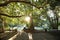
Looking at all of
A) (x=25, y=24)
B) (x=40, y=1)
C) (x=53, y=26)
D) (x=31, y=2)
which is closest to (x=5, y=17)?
(x=25, y=24)

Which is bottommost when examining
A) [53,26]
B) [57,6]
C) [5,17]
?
[53,26]

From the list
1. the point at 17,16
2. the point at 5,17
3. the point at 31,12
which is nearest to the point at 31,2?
the point at 31,12

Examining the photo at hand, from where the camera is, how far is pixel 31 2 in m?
6.71

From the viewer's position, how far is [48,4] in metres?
6.69

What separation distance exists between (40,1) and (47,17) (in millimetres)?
890

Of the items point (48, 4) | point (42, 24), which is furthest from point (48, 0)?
point (42, 24)

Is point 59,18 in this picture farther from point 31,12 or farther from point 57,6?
point 31,12

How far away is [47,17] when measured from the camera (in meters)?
6.80

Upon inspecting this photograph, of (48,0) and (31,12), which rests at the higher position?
(48,0)

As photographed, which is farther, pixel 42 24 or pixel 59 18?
pixel 42 24

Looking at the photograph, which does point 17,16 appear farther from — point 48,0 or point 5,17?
point 48,0

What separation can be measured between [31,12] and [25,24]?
0.66m

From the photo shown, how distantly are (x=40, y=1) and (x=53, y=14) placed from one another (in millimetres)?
1014

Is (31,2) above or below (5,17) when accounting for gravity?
above
